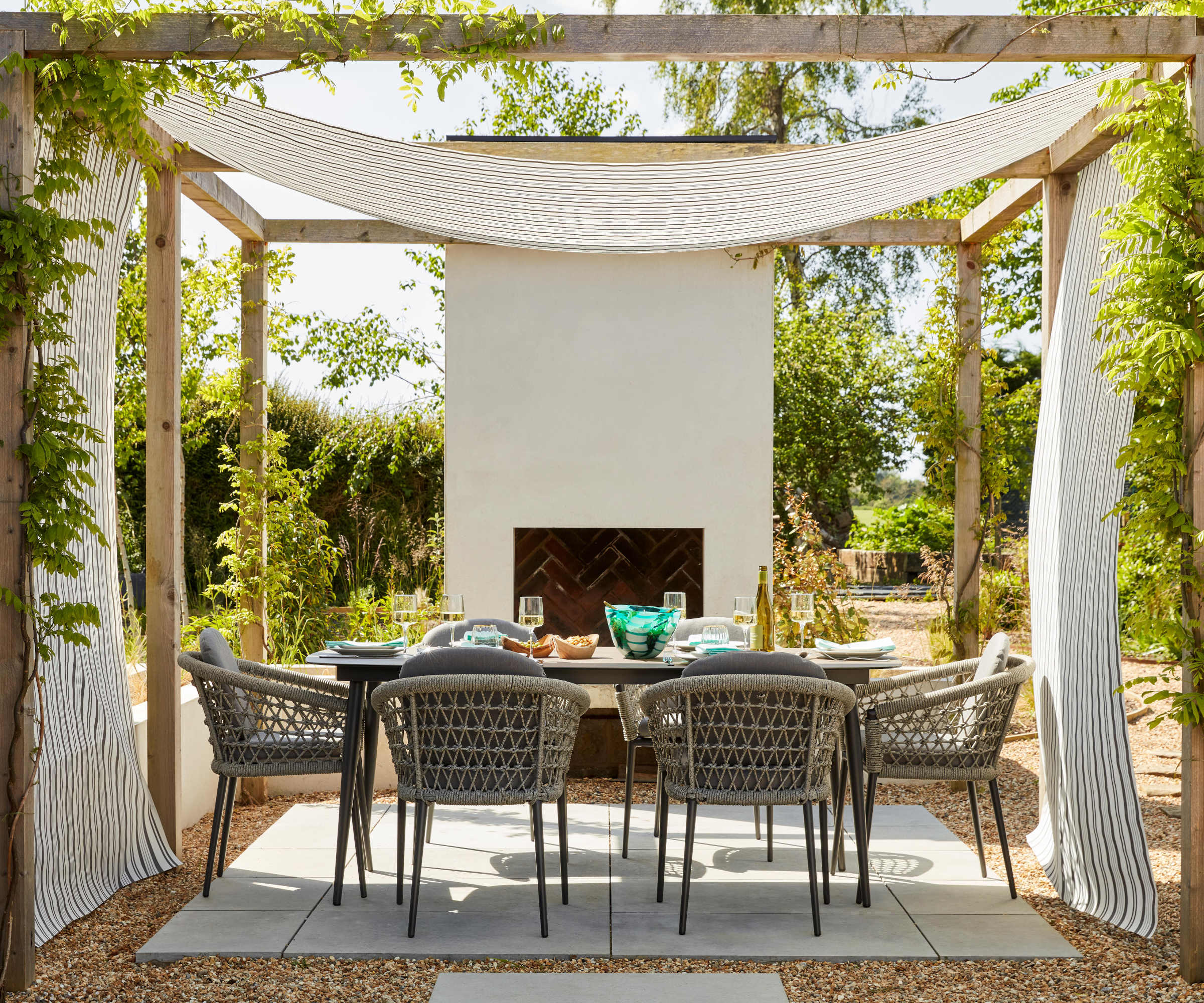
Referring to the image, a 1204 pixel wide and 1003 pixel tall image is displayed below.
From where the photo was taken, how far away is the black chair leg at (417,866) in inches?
129

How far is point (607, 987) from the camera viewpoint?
3.06 m

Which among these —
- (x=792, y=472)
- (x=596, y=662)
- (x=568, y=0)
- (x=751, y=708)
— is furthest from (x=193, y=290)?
(x=568, y=0)

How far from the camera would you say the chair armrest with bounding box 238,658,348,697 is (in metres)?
4.23

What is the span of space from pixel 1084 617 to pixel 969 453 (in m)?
2.19

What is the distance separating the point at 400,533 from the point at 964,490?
567 cm

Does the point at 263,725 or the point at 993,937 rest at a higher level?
the point at 263,725

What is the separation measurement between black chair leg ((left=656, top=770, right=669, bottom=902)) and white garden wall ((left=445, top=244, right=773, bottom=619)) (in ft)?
9.26

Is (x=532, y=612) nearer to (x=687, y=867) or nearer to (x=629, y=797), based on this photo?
(x=629, y=797)

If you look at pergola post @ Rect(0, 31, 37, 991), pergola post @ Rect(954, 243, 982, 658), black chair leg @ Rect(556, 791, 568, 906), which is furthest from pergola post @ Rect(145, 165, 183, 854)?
pergola post @ Rect(954, 243, 982, 658)

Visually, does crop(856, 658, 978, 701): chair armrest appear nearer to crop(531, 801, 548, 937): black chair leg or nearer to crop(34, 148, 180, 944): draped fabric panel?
crop(531, 801, 548, 937): black chair leg

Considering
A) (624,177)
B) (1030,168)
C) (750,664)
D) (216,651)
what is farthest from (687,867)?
(1030,168)

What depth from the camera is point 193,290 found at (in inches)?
241

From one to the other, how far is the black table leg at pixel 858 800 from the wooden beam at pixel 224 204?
11.4 ft

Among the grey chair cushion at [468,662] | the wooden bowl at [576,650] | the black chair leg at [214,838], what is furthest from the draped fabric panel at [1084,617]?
the black chair leg at [214,838]
